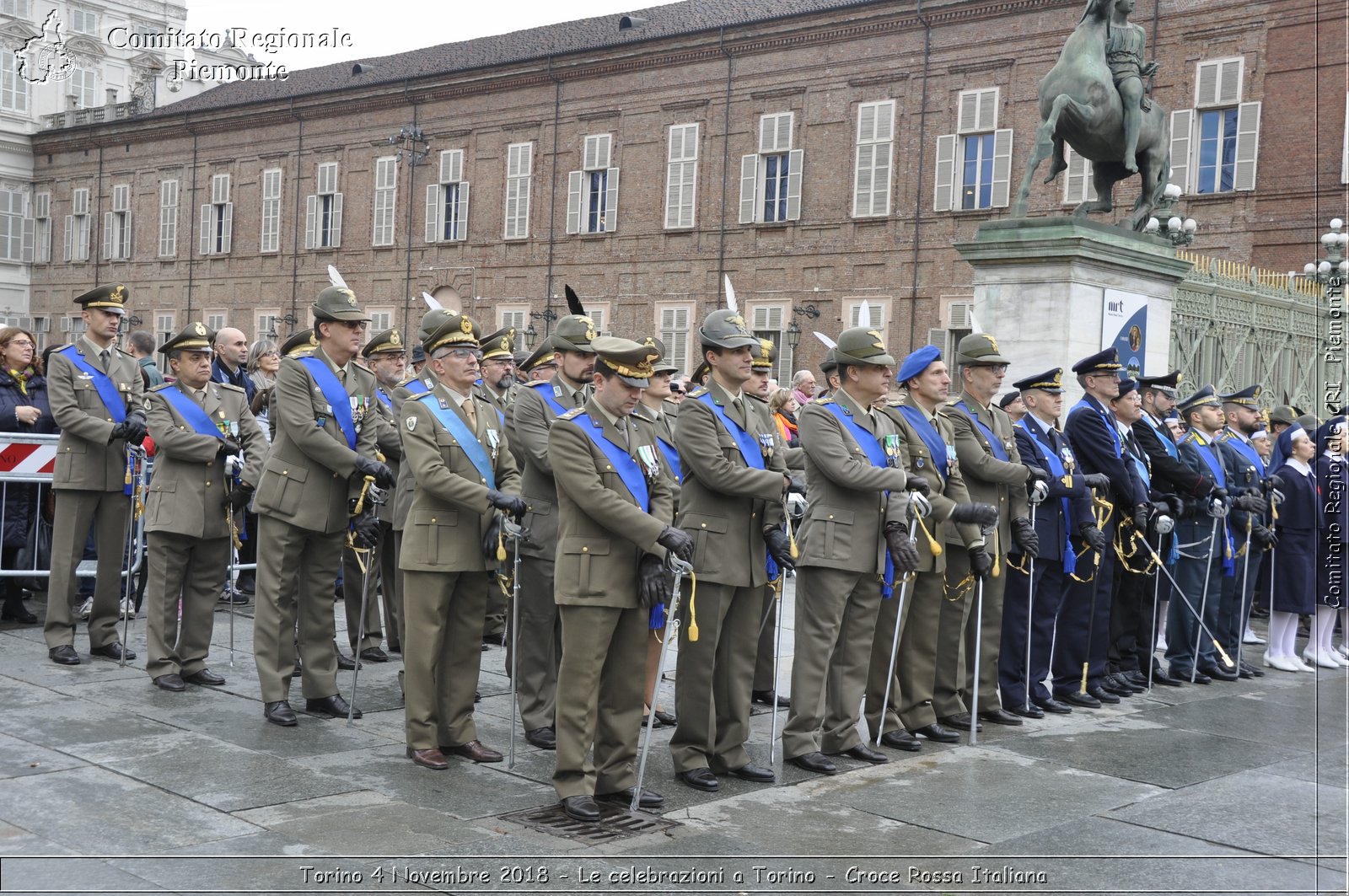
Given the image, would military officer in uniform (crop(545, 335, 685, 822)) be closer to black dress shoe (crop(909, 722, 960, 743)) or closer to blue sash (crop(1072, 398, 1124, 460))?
black dress shoe (crop(909, 722, 960, 743))

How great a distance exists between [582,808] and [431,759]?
1095 millimetres

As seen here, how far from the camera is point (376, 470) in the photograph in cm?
731

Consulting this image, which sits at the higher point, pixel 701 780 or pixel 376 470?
pixel 376 470

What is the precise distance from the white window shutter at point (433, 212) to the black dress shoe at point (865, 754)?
3108 cm

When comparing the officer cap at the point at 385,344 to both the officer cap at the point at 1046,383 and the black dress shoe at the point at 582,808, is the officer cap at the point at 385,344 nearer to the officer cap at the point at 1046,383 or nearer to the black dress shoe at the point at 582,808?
the officer cap at the point at 1046,383

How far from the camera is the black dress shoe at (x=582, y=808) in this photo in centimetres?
581

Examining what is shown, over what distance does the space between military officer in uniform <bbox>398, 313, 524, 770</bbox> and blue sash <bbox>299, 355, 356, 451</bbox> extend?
896 millimetres

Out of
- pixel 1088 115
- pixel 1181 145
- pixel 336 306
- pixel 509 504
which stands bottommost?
pixel 509 504

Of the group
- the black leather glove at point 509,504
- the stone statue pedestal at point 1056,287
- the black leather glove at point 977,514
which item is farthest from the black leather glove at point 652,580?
the stone statue pedestal at point 1056,287

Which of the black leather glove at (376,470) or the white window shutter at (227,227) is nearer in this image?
the black leather glove at (376,470)

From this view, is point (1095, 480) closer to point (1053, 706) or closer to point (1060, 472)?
point (1060, 472)

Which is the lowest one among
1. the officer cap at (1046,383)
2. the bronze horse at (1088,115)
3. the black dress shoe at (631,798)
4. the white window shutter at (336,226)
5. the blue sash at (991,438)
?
the black dress shoe at (631,798)

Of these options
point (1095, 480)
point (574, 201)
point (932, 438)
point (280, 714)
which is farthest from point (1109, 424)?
point (574, 201)

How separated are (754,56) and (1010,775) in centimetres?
2576
